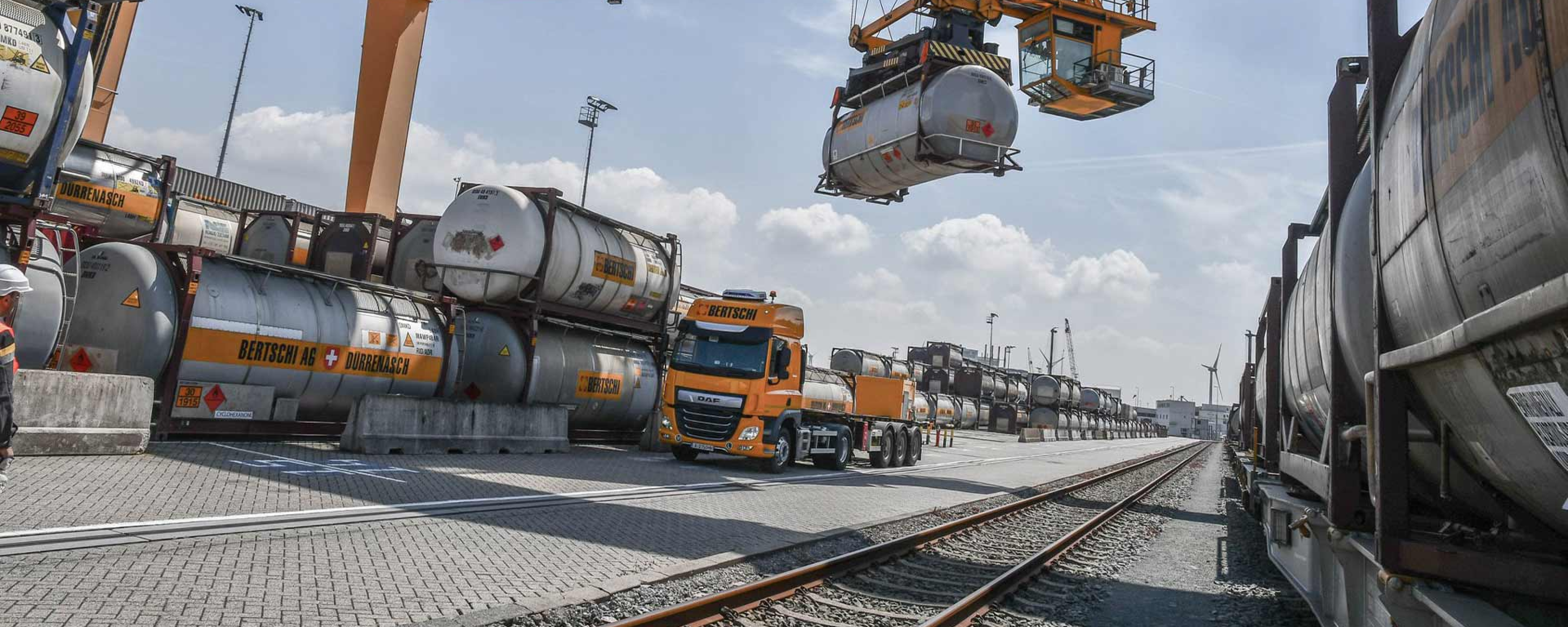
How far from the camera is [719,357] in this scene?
709 inches

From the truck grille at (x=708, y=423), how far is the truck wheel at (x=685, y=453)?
2.28 ft

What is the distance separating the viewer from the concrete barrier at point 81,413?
1065 centimetres

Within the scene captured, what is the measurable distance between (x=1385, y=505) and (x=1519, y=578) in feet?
1.78

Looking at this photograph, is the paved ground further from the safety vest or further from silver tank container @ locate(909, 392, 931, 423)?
silver tank container @ locate(909, 392, 931, 423)

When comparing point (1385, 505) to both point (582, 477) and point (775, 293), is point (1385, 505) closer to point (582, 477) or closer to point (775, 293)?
point (582, 477)

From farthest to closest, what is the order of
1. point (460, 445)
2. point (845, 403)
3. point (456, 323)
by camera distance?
1. point (845, 403)
2. point (456, 323)
3. point (460, 445)

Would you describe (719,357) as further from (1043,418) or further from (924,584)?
(1043,418)

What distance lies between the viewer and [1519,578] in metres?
3.43

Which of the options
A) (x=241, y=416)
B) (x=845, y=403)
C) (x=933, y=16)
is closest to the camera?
(x=241, y=416)

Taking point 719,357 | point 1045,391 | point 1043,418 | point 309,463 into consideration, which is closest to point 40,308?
point 309,463

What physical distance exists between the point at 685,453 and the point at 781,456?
6.75ft

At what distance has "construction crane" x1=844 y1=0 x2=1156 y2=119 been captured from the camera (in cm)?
2050

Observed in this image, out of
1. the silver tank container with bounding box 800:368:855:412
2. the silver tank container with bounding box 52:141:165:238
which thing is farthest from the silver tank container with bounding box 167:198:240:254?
the silver tank container with bounding box 800:368:855:412

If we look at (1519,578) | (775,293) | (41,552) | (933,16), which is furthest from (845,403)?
(1519,578)
